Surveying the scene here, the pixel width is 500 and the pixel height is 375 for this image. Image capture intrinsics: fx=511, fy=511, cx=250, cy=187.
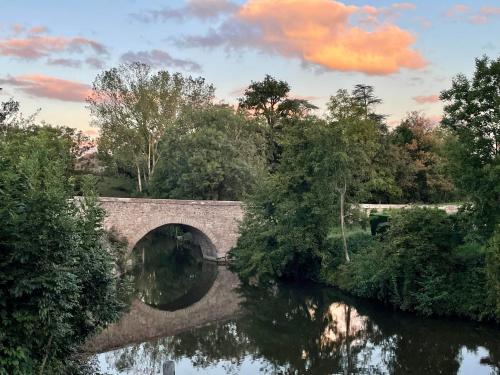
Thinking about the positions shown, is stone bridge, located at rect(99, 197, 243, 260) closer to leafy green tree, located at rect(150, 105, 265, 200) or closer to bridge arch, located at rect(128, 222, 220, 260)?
bridge arch, located at rect(128, 222, 220, 260)

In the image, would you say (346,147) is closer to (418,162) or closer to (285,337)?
(285,337)

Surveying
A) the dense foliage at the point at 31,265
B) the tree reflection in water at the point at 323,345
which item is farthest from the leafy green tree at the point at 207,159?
the dense foliage at the point at 31,265

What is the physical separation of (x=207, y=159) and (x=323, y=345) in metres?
22.4

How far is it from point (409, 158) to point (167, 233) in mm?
24011

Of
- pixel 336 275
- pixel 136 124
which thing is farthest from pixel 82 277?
pixel 136 124

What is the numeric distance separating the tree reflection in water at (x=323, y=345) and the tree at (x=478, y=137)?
13.6ft

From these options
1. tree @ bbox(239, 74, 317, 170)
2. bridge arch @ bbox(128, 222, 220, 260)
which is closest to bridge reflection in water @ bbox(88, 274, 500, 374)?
bridge arch @ bbox(128, 222, 220, 260)

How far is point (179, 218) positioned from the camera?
32562 millimetres

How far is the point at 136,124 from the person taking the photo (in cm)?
4122

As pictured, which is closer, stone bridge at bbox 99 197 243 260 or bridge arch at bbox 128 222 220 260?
stone bridge at bbox 99 197 243 260

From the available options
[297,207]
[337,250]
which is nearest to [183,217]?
[297,207]

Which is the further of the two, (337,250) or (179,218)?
(179,218)

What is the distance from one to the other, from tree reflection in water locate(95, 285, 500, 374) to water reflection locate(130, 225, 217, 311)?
539 centimetres

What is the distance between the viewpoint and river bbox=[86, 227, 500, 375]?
14227 mm
